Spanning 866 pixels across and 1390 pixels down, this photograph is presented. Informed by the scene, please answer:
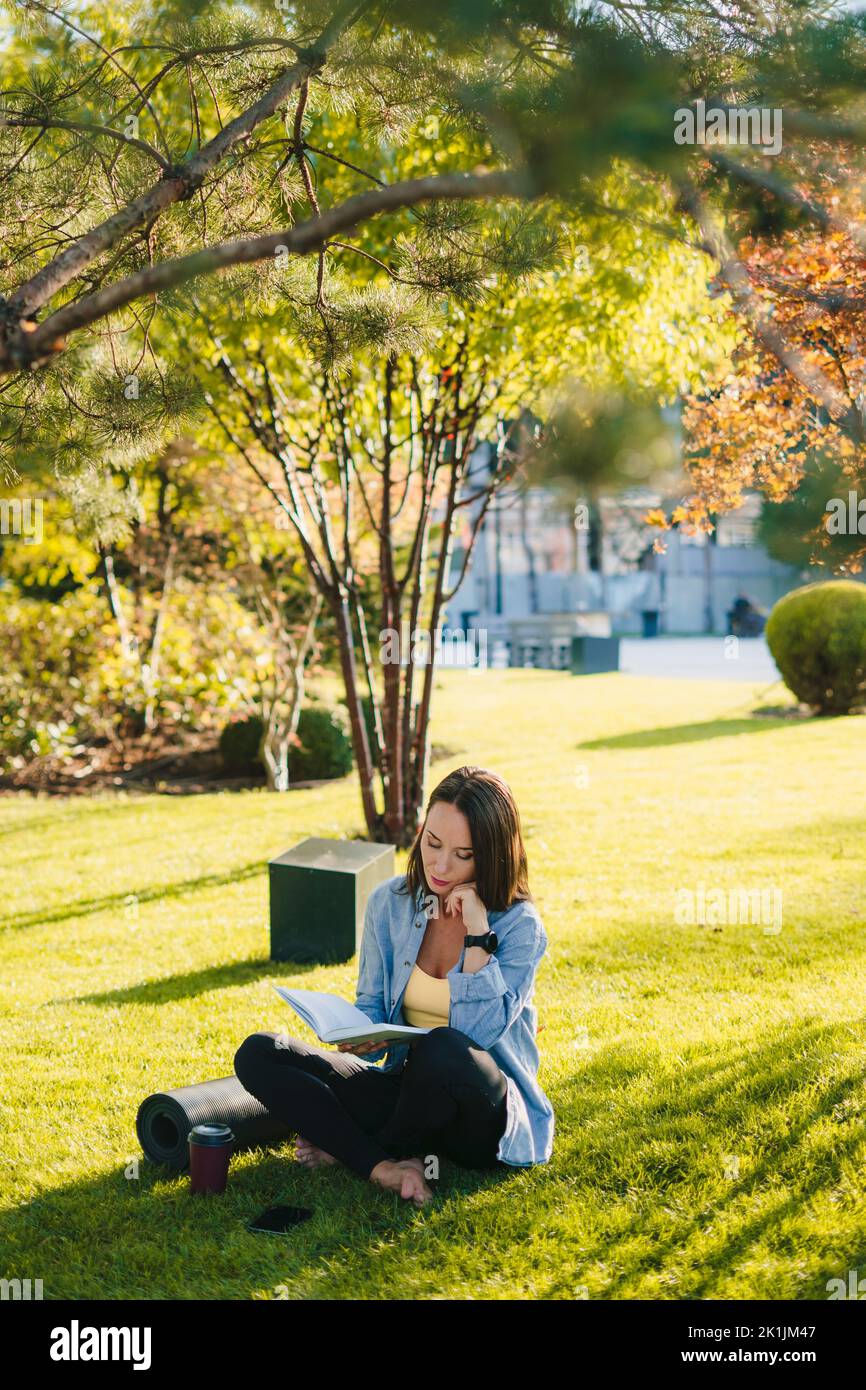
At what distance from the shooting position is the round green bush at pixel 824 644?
45.9ft

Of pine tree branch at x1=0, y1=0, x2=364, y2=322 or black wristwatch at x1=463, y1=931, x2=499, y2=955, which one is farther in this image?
black wristwatch at x1=463, y1=931, x2=499, y2=955

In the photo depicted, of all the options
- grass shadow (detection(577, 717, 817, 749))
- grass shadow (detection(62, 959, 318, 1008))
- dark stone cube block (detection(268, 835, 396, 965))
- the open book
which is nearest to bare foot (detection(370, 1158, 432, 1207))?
the open book

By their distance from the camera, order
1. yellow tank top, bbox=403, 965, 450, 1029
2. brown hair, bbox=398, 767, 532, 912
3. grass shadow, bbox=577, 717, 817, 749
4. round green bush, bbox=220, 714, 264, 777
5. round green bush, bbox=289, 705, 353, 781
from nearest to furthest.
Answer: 1. brown hair, bbox=398, 767, 532, 912
2. yellow tank top, bbox=403, 965, 450, 1029
3. round green bush, bbox=289, 705, 353, 781
4. round green bush, bbox=220, 714, 264, 777
5. grass shadow, bbox=577, 717, 817, 749

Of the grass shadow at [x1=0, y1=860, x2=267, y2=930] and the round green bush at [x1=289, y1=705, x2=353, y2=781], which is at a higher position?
the round green bush at [x1=289, y1=705, x2=353, y2=781]

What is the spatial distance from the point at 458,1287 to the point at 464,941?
2.99 feet

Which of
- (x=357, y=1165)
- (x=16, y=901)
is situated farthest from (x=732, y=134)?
(x=16, y=901)

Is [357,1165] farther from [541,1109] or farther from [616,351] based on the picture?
[616,351]

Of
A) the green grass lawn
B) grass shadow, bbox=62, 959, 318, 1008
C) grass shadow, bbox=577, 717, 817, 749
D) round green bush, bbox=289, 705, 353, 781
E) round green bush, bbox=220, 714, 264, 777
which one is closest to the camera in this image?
the green grass lawn

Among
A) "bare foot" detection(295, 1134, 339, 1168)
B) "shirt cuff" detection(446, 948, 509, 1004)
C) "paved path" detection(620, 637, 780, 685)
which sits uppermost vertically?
"paved path" detection(620, 637, 780, 685)

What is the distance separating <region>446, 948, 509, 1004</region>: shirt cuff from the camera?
Result: 11.0 feet

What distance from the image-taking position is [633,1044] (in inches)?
178

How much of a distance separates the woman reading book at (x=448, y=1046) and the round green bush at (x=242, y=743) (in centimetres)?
877

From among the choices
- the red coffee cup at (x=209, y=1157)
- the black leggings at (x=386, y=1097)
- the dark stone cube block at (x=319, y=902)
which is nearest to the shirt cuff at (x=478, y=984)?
the black leggings at (x=386, y=1097)

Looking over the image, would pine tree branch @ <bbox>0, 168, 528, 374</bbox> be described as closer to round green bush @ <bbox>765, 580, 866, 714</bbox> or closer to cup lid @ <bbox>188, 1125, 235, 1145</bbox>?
cup lid @ <bbox>188, 1125, 235, 1145</bbox>
